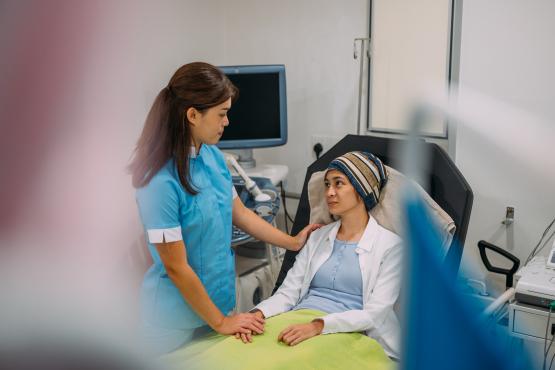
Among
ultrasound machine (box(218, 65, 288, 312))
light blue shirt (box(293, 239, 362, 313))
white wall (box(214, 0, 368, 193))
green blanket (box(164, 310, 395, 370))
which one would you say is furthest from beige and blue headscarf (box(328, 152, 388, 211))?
white wall (box(214, 0, 368, 193))

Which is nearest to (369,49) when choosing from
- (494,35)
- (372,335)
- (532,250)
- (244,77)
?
(244,77)

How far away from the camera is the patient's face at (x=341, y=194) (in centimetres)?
139

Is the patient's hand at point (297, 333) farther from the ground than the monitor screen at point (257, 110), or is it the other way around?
the monitor screen at point (257, 110)

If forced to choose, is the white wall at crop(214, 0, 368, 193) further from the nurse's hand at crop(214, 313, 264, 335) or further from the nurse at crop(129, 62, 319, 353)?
the nurse's hand at crop(214, 313, 264, 335)

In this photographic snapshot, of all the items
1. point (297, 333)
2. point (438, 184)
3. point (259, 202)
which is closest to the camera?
point (297, 333)

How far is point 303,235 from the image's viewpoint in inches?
56.6

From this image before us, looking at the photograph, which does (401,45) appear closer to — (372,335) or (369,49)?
(369,49)

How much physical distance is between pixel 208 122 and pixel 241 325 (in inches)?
14.2

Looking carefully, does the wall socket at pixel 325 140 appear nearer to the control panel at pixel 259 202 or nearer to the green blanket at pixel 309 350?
the control panel at pixel 259 202

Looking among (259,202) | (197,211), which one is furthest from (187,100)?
(259,202)

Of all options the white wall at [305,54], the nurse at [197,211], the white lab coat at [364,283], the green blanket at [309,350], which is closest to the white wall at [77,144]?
the green blanket at [309,350]

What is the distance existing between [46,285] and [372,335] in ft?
3.72

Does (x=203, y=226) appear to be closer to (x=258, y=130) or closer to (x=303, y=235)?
(x=303, y=235)

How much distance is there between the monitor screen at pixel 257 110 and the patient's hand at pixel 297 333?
3.31ft
